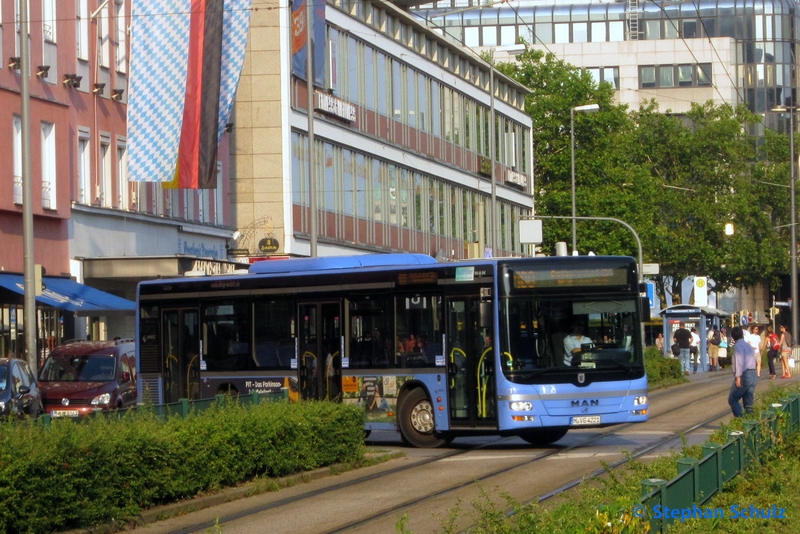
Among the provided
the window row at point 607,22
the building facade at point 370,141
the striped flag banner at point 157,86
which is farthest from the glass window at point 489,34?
the striped flag banner at point 157,86

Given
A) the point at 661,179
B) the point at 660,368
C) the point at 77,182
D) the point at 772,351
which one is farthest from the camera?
the point at 661,179

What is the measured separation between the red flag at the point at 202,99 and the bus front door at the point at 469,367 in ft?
42.1

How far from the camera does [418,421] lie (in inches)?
813

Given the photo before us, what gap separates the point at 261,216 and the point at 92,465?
32.5m

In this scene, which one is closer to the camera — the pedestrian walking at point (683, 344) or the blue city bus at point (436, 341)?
the blue city bus at point (436, 341)

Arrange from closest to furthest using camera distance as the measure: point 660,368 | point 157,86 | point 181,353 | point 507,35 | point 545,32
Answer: point 181,353
point 157,86
point 660,368
point 507,35
point 545,32

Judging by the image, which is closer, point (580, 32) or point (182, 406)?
point (182, 406)

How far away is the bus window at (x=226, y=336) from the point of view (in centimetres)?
2248

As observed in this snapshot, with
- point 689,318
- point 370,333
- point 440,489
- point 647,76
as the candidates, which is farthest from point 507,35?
point 440,489

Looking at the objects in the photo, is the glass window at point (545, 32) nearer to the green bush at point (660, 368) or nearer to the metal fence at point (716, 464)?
the green bush at point (660, 368)

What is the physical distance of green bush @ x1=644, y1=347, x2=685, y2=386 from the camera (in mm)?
38062

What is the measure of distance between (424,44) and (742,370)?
121ft

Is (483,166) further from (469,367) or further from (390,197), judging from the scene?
(469,367)

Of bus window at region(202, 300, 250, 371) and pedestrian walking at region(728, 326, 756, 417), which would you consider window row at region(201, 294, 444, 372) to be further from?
pedestrian walking at region(728, 326, 756, 417)
